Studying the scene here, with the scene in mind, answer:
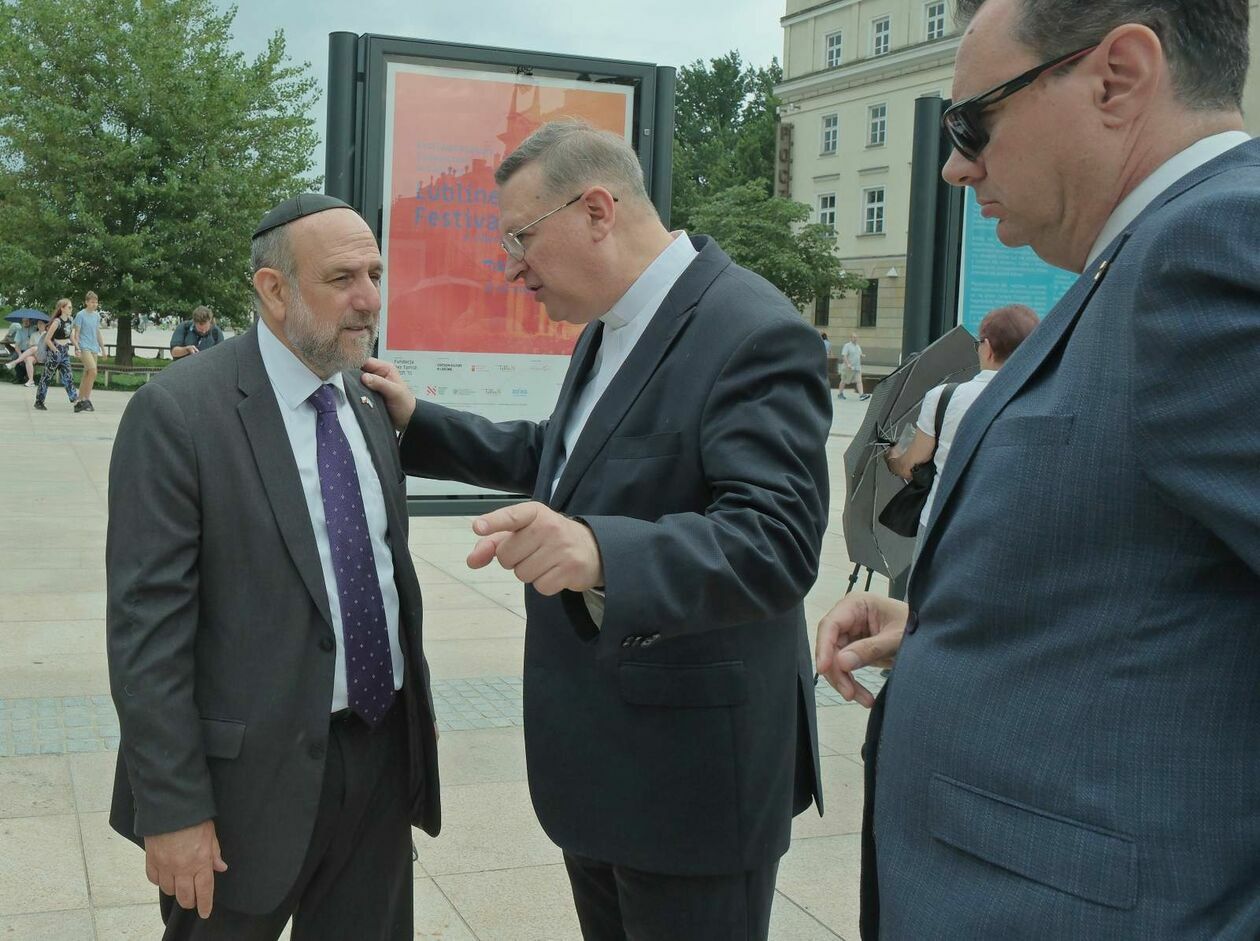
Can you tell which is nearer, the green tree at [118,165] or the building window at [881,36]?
the green tree at [118,165]

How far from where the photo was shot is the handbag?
14.7 feet

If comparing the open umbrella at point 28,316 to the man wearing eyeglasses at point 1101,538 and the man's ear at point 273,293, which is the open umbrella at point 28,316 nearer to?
the man's ear at point 273,293

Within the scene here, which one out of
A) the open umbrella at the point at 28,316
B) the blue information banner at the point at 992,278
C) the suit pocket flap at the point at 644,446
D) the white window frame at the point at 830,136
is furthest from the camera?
the white window frame at the point at 830,136

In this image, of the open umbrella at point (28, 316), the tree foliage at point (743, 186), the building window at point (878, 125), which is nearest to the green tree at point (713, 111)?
the tree foliage at point (743, 186)

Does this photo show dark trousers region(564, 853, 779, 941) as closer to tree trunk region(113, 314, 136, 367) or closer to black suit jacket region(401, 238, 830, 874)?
black suit jacket region(401, 238, 830, 874)

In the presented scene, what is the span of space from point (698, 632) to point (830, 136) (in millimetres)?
53489

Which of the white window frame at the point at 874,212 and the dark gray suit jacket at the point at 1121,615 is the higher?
the white window frame at the point at 874,212

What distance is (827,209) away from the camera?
5281cm

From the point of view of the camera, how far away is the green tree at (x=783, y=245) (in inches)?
1838

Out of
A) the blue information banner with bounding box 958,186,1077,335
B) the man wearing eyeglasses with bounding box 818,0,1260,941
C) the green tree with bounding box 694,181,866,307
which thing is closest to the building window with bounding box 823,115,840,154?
the green tree with bounding box 694,181,866,307

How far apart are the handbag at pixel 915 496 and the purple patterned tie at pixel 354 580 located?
89.6 inches

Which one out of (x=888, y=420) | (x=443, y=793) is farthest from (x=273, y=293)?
(x=888, y=420)

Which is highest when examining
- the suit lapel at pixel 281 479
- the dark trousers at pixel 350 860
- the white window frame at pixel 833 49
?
the white window frame at pixel 833 49

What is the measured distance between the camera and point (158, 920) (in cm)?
362
